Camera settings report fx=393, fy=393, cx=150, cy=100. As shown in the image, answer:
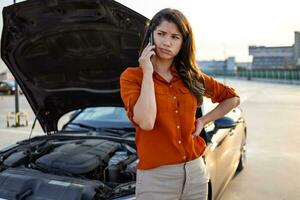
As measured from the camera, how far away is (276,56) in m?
74.4

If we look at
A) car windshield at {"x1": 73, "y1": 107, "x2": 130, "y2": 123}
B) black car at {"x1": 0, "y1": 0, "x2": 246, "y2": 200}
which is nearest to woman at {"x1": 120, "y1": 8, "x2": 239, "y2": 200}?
black car at {"x1": 0, "y1": 0, "x2": 246, "y2": 200}

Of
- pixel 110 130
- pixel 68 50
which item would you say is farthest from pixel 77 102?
pixel 68 50

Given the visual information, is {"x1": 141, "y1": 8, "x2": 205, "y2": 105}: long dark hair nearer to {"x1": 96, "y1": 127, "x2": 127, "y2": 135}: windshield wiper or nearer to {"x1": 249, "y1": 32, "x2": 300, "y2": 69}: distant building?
{"x1": 96, "y1": 127, "x2": 127, "y2": 135}: windshield wiper

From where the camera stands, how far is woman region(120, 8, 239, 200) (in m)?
2.02

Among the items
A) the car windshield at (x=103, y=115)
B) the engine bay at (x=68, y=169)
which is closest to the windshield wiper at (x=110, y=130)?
the car windshield at (x=103, y=115)

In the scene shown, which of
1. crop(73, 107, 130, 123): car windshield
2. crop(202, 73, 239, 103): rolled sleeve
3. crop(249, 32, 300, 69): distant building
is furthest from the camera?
crop(249, 32, 300, 69): distant building

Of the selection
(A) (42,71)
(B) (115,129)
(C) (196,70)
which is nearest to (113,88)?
(B) (115,129)

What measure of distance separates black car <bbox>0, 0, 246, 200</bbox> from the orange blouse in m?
0.91

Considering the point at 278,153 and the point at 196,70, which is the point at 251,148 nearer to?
the point at 278,153

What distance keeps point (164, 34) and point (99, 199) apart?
1421 millimetres

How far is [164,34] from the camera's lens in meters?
2.10

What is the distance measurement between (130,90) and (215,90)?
2.22 feet

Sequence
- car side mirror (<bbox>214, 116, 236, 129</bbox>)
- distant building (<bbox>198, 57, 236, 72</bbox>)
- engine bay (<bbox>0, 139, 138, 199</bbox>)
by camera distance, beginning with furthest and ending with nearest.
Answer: distant building (<bbox>198, 57, 236, 72</bbox>) < car side mirror (<bbox>214, 116, 236, 129</bbox>) < engine bay (<bbox>0, 139, 138, 199</bbox>)

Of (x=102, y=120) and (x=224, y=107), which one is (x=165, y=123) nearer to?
(x=224, y=107)
